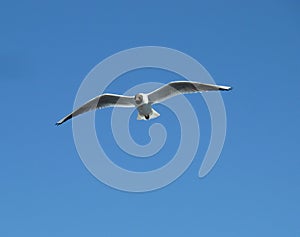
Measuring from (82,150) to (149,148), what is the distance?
1.68 m

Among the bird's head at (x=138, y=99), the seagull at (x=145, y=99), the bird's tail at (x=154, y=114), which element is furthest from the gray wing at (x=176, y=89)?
the bird's tail at (x=154, y=114)

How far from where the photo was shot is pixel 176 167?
45.0ft

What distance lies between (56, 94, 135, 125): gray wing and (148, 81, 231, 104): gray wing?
661 millimetres

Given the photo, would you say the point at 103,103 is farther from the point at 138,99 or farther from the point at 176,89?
the point at 176,89

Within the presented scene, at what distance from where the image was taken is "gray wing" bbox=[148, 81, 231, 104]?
13.3 m

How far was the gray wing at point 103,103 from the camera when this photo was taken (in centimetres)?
1484

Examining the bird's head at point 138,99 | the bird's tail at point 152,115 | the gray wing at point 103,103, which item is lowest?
the bird's tail at point 152,115

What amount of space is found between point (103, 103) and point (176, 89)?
6.60 ft

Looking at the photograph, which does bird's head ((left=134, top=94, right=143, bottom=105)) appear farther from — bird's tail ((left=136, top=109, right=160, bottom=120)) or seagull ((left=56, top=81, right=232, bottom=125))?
bird's tail ((left=136, top=109, right=160, bottom=120))

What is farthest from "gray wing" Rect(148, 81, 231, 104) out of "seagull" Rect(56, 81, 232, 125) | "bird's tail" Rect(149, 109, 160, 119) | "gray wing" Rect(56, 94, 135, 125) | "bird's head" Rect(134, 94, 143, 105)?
"gray wing" Rect(56, 94, 135, 125)

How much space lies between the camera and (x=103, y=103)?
15125 mm

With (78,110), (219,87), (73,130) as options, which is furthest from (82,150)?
(219,87)

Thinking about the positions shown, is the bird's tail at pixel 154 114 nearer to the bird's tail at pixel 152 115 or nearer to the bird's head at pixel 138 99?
the bird's tail at pixel 152 115

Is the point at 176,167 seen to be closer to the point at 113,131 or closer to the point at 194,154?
the point at 194,154
